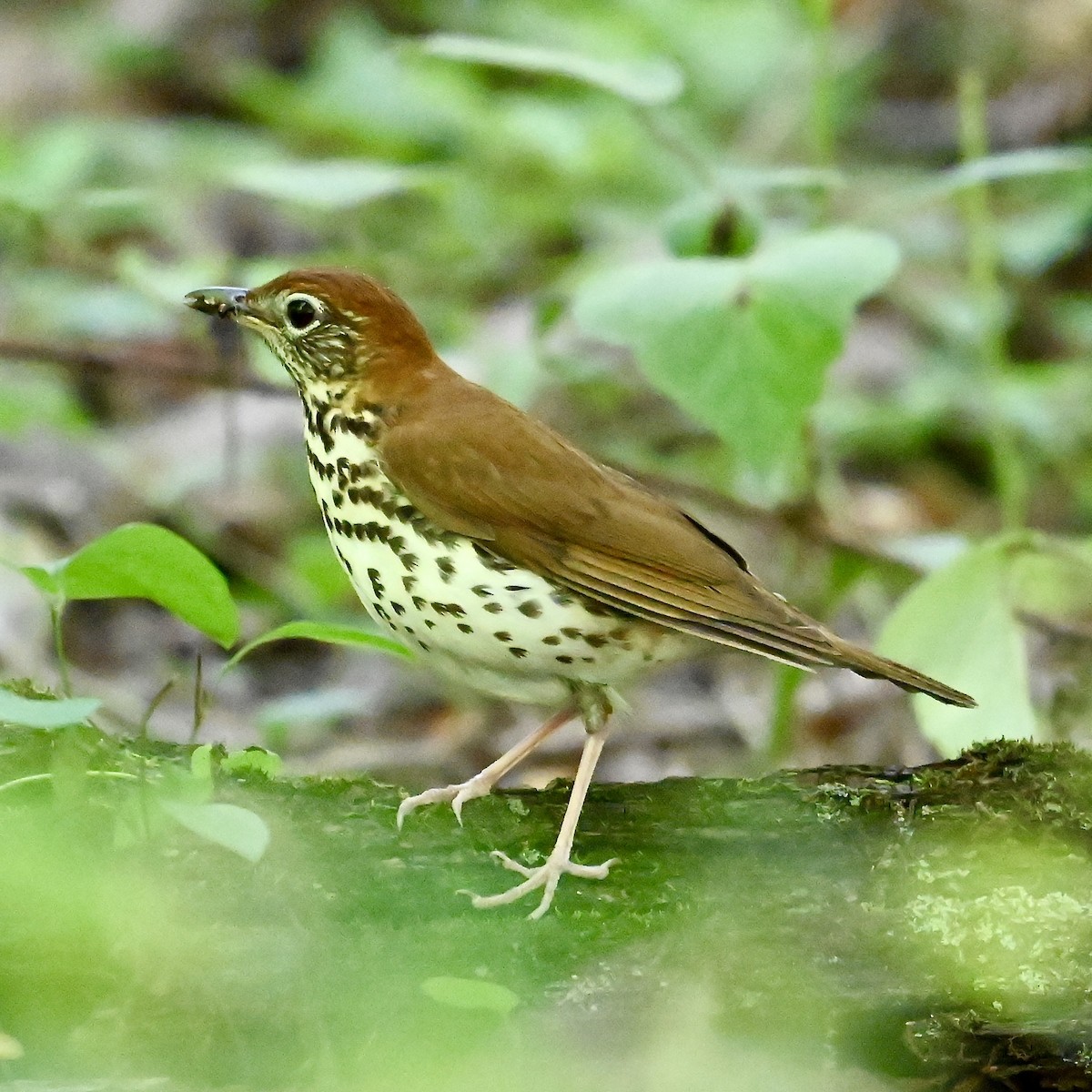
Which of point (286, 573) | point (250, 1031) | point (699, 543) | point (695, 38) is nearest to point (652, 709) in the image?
point (286, 573)

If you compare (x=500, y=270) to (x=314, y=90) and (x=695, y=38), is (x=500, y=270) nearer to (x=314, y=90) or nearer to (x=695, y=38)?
(x=314, y=90)

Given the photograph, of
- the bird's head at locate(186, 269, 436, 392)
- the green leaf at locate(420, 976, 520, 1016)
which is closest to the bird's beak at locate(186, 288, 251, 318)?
the bird's head at locate(186, 269, 436, 392)

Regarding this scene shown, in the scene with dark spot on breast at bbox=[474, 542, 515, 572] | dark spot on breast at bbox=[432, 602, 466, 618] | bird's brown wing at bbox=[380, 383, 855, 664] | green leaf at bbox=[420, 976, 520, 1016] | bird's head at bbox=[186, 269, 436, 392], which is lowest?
green leaf at bbox=[420, 976, 520, 1016]

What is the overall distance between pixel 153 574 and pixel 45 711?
37 cm

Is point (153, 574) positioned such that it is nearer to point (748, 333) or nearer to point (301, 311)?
point (301, 311)

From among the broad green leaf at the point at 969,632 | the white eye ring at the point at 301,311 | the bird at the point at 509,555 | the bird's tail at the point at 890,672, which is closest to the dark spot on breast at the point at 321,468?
the bird at the point at 509,555

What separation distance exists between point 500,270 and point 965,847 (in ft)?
17.7

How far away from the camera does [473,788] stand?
2.86 metres

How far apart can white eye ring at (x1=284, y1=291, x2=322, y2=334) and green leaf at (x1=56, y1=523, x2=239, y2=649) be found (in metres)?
0.59

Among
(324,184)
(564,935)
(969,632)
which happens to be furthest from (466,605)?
(324,184)

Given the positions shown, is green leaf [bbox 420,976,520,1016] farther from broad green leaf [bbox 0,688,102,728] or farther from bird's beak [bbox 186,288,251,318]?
bird's beak [bbox 186,288,251,318]

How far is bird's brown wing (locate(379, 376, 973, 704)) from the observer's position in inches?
111

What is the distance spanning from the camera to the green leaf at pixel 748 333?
342cm

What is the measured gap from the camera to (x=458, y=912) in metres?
2.56
